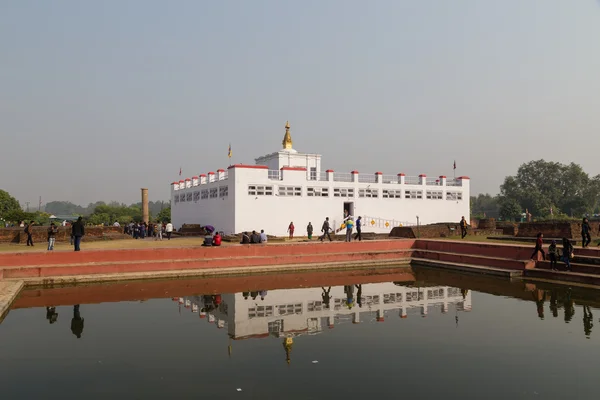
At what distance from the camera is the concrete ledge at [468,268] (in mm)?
18122

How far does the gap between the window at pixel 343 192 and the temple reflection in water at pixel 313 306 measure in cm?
1764

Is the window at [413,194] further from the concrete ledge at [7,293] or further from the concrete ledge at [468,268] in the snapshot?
the concrete ledge at [7,293]

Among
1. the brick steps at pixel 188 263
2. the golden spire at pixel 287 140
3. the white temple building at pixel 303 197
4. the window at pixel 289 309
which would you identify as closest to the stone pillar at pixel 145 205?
the white temple building at pixel 303 197

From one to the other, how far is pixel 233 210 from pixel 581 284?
807 inches

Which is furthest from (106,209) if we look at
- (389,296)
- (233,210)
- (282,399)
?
(282,399)

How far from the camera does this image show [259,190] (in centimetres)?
3148

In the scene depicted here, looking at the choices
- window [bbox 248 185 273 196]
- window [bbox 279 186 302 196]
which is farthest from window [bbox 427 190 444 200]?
window [bbox 248 185 273 196]

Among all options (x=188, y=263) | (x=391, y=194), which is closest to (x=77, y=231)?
(x=188, y=263)

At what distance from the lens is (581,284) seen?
625 inches

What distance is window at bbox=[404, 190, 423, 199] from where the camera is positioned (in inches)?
1471

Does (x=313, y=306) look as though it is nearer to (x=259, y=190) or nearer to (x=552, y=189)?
(x=259, y=190)

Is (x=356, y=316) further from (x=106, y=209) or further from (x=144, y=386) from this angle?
(x=106, y=209)

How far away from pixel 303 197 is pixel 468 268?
15105 mm

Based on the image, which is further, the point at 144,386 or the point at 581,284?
the point at 581,284
